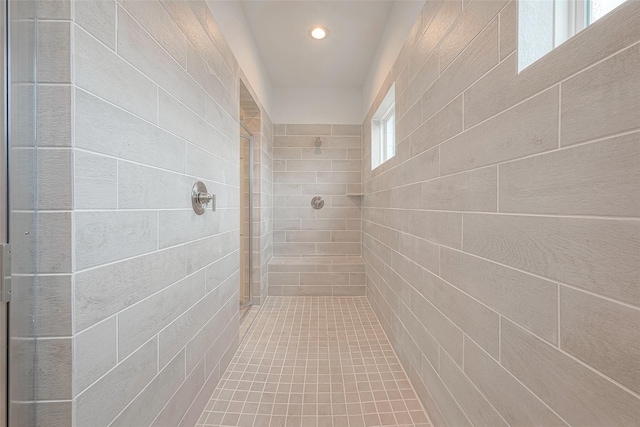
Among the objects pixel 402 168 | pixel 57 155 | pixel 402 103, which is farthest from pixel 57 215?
pixel 402 103

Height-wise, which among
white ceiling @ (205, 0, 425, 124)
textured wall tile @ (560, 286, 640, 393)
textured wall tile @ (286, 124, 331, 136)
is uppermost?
white ceiling @ (205, 0, 425, 124)

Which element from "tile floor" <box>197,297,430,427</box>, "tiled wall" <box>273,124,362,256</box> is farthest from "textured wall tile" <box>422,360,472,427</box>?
"tiled wall" <box>273,124,362,256</box>

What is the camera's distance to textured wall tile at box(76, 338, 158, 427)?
0.69 metres

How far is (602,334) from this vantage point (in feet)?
1.79

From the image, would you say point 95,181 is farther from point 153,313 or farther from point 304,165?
point 304,165

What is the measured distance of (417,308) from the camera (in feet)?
4.98

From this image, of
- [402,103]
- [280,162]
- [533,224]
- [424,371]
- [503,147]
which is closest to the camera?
Result: [533,224]

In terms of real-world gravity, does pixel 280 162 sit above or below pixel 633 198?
above

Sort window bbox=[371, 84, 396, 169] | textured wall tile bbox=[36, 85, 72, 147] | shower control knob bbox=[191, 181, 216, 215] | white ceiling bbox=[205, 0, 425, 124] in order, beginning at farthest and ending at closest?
window bbox=[371, 84, 396, 169], white ceiling bbox=[205, 0, 425, 124], shower control knob bbox=[191, 181, 216, 215], textured wall tile bbox=[36, 85, 72, 147]

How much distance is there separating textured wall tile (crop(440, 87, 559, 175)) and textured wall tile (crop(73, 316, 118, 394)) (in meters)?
1.21

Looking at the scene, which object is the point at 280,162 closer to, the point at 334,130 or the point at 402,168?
the point at 334,130

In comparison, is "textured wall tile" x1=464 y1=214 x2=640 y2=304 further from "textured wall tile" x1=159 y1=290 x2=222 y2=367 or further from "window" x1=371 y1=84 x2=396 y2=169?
"window" x1=371 y1=84 x2=396 y2=169

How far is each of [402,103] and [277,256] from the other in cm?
237

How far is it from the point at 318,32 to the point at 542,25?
197 cm
